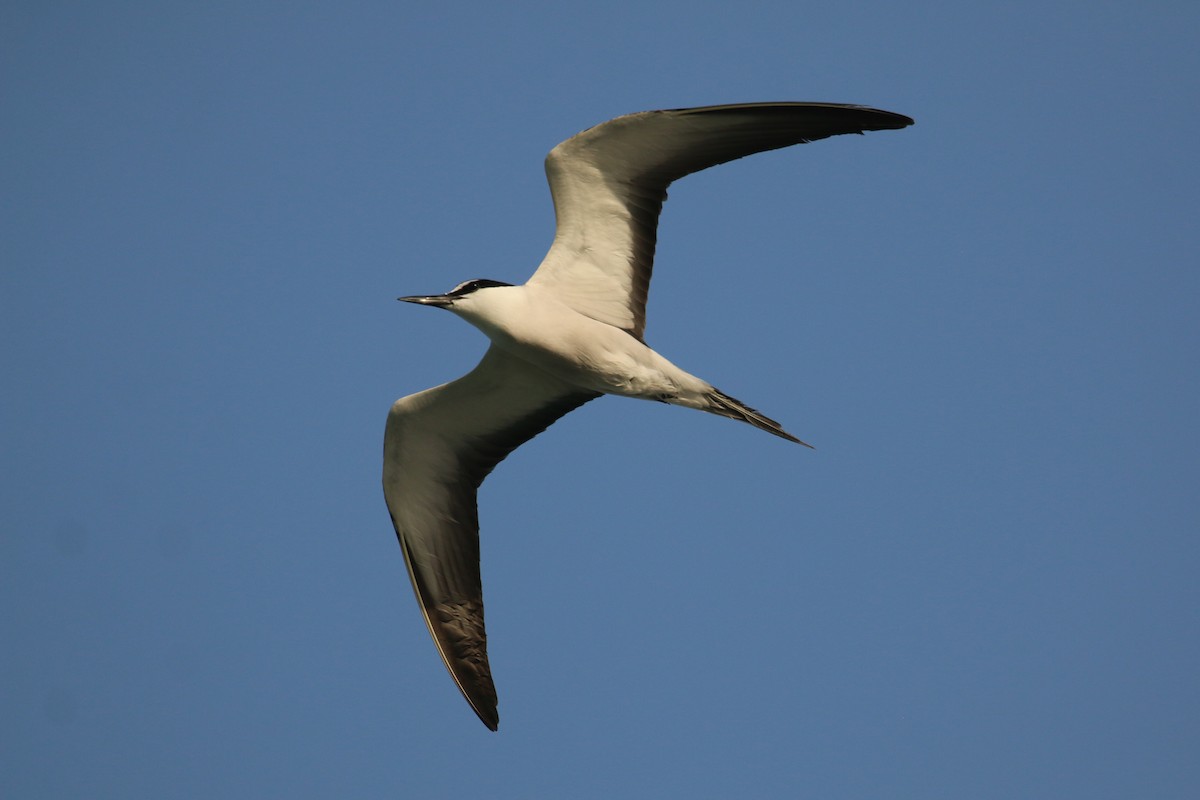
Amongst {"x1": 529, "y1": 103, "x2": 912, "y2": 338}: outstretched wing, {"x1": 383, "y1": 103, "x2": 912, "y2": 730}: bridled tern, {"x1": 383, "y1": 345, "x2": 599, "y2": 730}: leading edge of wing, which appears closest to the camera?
{"x1": 529, "y1": 103, "x2": 912, "y2": 338}: outstretched wing

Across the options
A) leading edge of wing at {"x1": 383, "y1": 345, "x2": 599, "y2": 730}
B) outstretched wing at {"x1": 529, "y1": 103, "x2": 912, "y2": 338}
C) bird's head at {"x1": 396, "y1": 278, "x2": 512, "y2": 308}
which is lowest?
leading edge of wing at {"x1": 383, "y1": 345, "x2": 599, "y2": 730}

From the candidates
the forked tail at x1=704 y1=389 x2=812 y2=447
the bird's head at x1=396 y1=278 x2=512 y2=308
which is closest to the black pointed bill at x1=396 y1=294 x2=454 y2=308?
the bird's head at x1=396 y1=278 x2=512 y2=308

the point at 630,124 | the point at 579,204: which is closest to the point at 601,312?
the point at 579,204

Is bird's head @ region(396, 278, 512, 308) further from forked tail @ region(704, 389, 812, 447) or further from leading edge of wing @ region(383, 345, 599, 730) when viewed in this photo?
forked tail @ region(704, 389, 812, 447)

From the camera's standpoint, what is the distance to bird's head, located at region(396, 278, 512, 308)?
26.3ft

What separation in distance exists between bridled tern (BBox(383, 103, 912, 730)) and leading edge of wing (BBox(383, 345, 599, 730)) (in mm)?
11

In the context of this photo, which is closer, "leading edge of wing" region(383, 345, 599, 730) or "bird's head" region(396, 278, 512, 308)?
"bird's head" region(396, 278, 512, 308)

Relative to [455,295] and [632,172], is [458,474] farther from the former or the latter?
[632,172]

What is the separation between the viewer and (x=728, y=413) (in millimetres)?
8469

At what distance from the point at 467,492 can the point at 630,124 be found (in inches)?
141

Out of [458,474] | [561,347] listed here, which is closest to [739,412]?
[561,347]

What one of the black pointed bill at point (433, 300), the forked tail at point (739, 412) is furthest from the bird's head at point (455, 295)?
the forked tail at point (739, 412)

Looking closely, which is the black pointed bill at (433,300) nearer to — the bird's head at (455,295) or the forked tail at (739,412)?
the bird's head at (455,295)

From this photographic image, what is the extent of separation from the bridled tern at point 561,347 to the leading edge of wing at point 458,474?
0.01 metres
